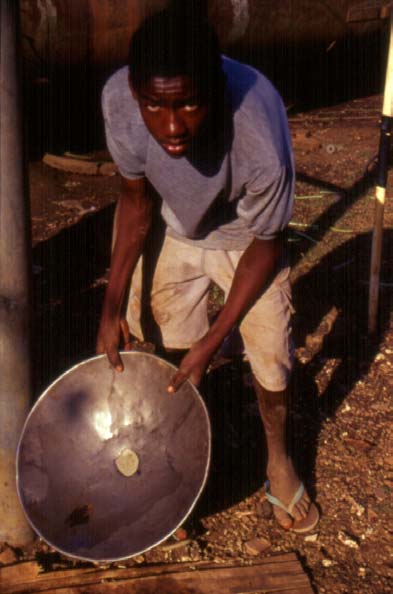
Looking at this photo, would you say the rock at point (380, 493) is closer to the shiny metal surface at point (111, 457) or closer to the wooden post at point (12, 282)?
the shiny metal surface at point (111, 457)

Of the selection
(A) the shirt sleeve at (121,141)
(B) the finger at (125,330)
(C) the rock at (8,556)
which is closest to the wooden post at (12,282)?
(C) the rock at (8,556)

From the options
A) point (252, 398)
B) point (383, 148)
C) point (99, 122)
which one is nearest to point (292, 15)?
point (99, 122)

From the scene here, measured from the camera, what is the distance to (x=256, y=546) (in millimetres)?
3203

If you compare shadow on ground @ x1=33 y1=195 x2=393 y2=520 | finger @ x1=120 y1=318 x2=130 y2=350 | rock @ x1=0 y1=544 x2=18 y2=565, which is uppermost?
finger @ x1=120 y1=318 x2=130 y2=350

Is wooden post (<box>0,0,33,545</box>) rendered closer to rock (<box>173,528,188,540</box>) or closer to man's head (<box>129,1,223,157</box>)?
man's head (<box>129,1,223,157</box>)

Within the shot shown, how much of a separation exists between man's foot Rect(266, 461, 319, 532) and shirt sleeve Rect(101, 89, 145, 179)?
1.35 metres

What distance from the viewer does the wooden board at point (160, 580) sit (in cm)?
296

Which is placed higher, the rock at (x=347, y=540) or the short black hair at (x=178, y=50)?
the short black hair at (x=178, y=50)

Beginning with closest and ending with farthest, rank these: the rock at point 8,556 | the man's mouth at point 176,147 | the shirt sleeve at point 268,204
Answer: the man's mouth at point 176,147, the shirt sleeve at point 268,204, the rock at point 8,556

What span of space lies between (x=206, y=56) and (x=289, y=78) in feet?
24.0

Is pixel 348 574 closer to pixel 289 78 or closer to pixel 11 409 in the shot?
pixel 11 409

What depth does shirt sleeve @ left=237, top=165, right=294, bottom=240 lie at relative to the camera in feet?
8.62

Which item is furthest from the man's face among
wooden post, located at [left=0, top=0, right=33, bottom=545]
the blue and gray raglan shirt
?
wooden post, located at [left=0, top=0, right=33, bottom=545]

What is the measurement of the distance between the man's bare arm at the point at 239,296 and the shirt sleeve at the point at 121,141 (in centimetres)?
51
